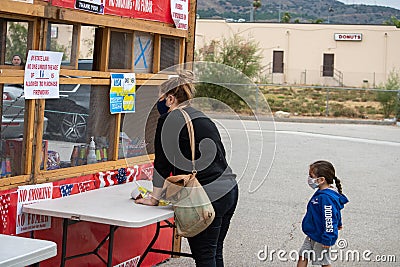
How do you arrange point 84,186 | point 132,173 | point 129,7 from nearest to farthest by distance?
1. point 84,186
2. point 129,7
3. point 132,173

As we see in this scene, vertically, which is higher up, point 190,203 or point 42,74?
point 42,74

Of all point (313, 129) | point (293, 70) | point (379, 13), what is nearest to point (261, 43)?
point (293, 70)

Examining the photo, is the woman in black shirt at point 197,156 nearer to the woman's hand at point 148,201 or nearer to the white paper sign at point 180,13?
the woman's hand at point 148,201

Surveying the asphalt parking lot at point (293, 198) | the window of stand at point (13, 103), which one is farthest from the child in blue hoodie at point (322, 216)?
the window of stand at point (13, 103)

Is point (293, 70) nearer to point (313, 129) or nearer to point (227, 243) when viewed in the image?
point (313, 129)

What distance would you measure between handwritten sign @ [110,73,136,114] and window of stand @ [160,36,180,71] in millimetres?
555

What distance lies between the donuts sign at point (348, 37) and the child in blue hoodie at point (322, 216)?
45357 millimetres

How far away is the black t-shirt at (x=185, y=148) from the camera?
14.9 ft

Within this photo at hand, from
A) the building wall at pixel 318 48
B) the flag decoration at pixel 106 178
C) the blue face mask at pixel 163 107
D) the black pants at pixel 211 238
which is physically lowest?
the black pants at pixel 211 238

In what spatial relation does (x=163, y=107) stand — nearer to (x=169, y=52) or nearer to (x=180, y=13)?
(x=169, y=52)

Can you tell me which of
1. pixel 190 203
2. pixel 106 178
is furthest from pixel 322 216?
pixel 106 178

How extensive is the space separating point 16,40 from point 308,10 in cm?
14510

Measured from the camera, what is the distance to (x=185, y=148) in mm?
4535

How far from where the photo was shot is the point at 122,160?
585 centimetres
